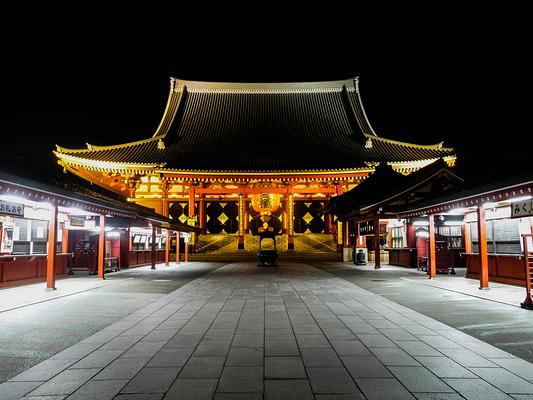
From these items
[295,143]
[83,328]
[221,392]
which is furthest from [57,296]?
[295,143]

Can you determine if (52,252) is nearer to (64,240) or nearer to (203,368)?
(64,240)

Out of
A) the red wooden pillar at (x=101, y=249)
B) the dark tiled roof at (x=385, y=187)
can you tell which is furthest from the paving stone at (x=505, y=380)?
the red wooden pillar at (x=101, y=249)

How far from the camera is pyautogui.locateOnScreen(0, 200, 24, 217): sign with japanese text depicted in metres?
10.0

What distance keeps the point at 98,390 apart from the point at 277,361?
1907 mm

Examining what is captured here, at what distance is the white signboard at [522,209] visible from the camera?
343 inches

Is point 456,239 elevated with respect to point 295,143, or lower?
lower

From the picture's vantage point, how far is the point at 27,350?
16.1ft

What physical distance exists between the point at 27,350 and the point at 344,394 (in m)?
4.04

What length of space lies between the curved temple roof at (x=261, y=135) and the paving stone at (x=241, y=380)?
21957 millimetres

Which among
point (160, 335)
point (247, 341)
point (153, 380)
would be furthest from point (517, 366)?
point (160, 335)

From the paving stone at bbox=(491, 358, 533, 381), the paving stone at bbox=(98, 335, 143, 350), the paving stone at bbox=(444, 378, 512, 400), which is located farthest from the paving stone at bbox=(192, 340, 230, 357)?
the paving stone at bbox=(491, 358, 533, 381)

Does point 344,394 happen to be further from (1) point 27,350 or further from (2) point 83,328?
(2) point 83,328

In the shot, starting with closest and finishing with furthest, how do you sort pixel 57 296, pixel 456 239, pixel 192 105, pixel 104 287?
pixel 57 296
pixel 104 287
pixel 456 239
pixel 192 105

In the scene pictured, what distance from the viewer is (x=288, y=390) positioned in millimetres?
3561
